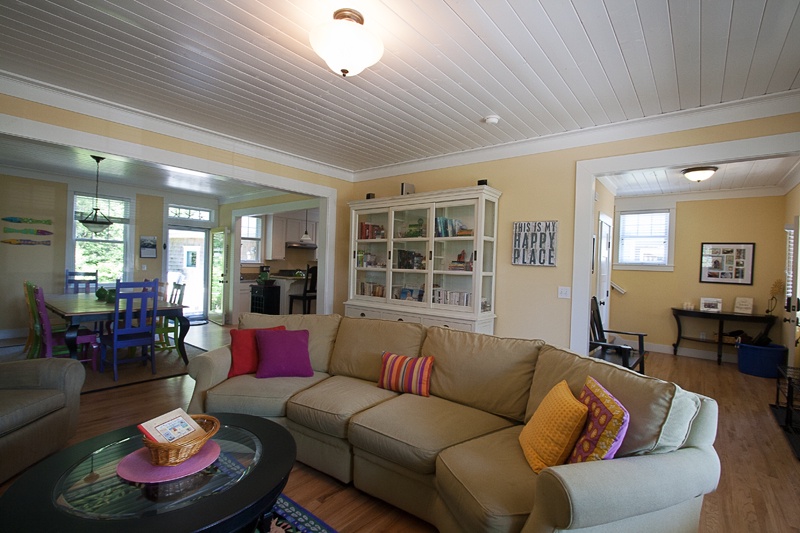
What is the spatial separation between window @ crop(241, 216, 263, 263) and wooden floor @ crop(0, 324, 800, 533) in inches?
167

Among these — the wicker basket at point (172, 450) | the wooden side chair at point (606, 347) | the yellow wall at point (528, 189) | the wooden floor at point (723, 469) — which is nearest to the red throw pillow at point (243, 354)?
the wooden floor at point (723, 469)

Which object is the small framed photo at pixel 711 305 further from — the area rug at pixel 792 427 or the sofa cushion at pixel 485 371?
the sofa cushion at pixel 485 371

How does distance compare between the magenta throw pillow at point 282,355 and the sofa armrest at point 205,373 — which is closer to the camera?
the sofa armrest at point 205,373

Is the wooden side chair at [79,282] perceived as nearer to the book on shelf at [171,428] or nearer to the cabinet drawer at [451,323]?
the cabinet drawer at [451,323]

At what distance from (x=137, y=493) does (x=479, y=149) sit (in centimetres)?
390

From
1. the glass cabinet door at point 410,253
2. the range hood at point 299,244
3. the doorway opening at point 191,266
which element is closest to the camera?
the glass cabinet door at point 410,253

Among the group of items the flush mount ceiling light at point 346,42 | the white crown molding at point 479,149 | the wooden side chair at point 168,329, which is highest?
the white crown molding at point 479,149

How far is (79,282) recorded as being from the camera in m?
6.03

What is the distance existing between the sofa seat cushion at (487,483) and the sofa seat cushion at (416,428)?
91 millimetres

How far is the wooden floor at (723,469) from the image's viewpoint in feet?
6.68

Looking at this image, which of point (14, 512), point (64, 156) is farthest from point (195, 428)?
point (64, 156)

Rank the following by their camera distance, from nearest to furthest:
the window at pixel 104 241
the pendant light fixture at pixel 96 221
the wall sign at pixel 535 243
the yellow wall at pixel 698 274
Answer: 1. the wall sign at pixel 535 243
2. the pendant light fixture at pixel 96 221
3. the yellow wall at pixel 698 274
4. the window at pixel 104 241

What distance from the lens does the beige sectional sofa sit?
50.1 inches

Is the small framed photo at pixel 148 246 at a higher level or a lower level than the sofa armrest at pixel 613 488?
higher
